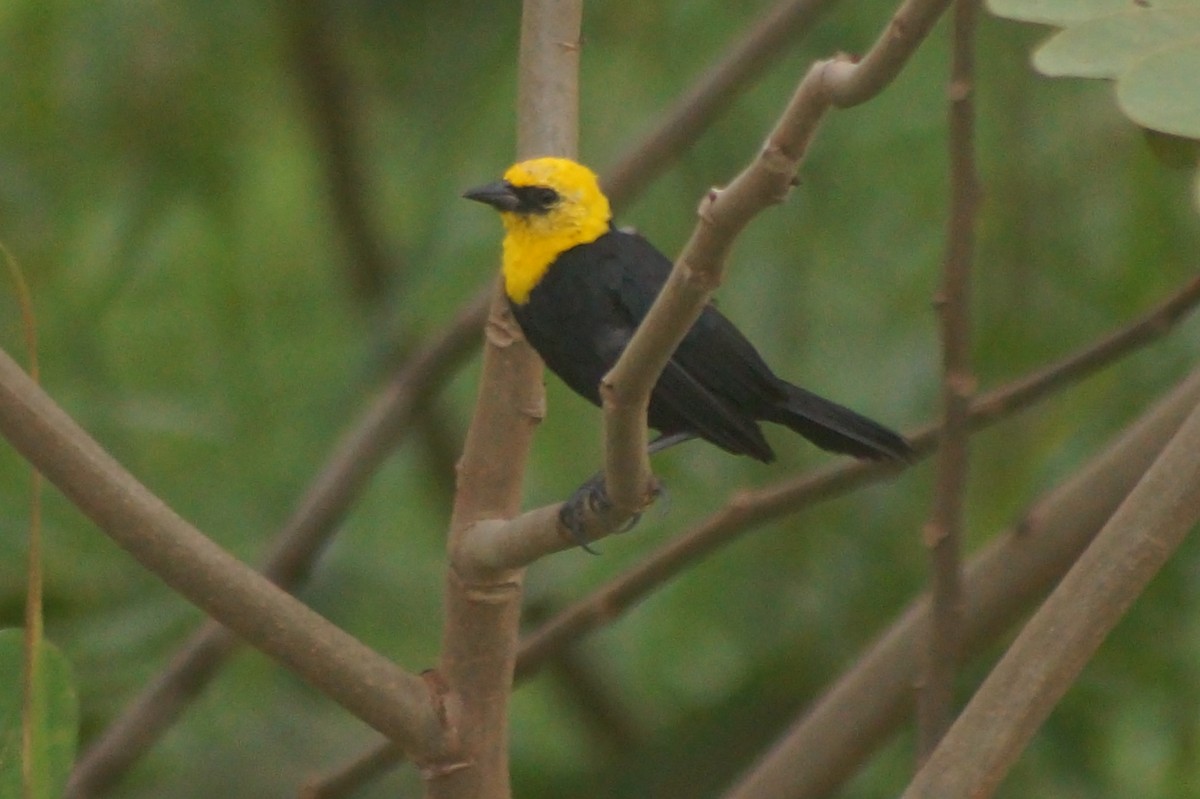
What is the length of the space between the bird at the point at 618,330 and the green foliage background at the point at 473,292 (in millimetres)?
609

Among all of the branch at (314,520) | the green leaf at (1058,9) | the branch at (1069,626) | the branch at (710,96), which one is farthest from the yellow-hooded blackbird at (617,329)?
the green leaf at (1058,9)

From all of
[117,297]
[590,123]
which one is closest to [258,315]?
[117,297]

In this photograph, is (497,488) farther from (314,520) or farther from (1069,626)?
(314,520)

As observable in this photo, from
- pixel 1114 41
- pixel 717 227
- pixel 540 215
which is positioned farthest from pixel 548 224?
pixel 1114 41

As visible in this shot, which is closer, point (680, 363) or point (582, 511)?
point (582, 511)

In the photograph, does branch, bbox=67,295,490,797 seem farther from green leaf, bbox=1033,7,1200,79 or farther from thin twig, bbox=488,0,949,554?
green leaf, bbox=1033,7,1200,79

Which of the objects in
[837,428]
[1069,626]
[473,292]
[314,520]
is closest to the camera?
[1069,626]

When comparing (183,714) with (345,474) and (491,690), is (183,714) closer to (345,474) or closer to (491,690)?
(345,474)

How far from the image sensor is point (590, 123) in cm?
307

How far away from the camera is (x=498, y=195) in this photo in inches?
89.5

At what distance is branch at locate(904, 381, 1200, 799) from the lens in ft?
4.66

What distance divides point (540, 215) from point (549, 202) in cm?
5

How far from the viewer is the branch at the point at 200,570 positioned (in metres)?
1.38

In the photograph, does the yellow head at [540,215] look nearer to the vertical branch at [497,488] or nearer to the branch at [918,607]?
the vertical branch at [497,488]
